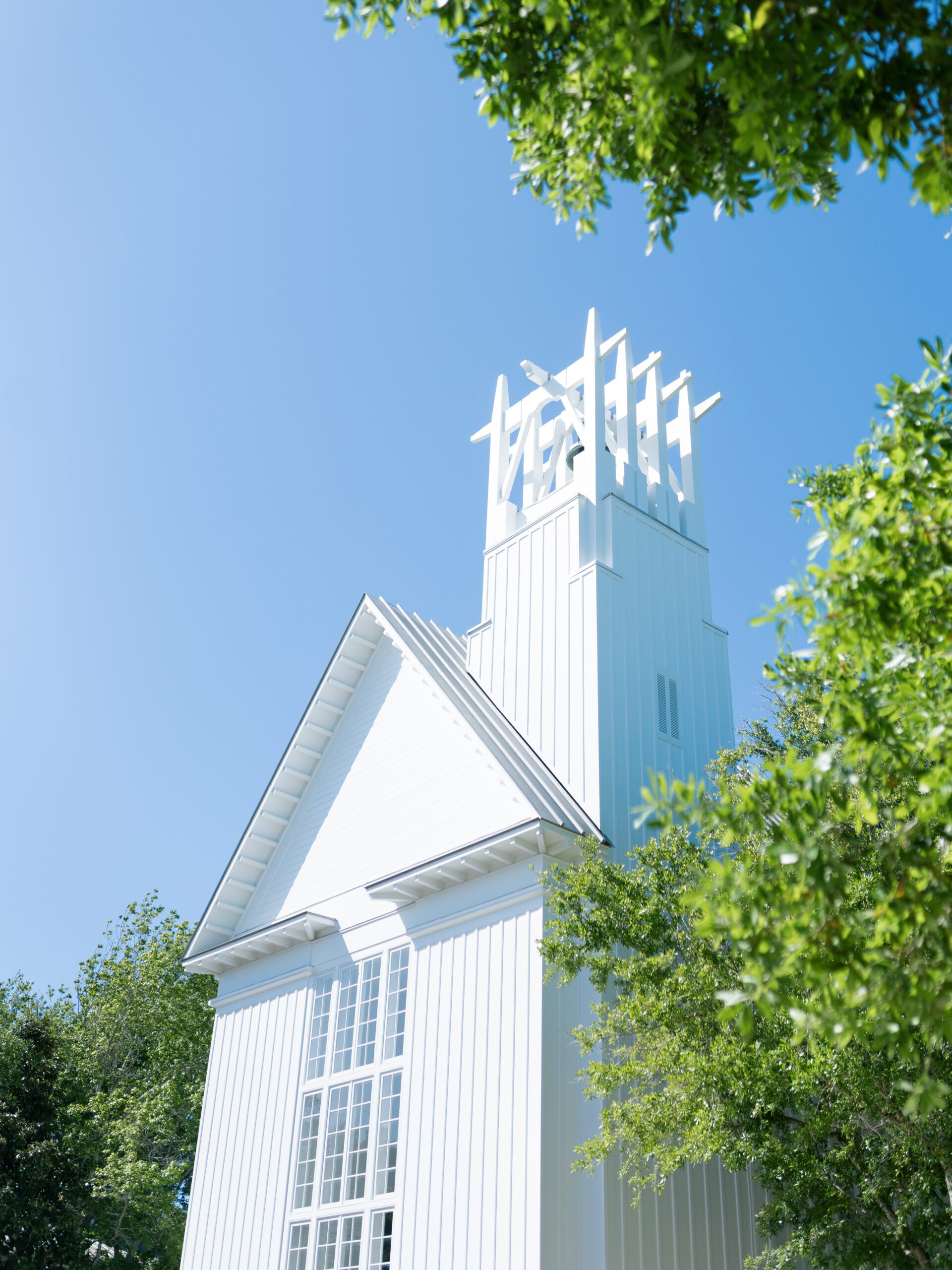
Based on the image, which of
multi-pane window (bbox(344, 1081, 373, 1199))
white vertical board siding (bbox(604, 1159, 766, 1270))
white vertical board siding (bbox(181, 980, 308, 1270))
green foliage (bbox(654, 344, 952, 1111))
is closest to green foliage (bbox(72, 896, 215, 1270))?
white vertical board siding (bbox(181, 980, 308, 1270))

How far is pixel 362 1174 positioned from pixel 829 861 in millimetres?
14772

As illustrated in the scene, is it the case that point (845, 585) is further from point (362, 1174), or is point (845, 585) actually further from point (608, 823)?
point (362, 1174)

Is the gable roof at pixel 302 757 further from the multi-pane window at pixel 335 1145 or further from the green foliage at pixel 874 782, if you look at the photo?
the green foliage at pixel 874 782

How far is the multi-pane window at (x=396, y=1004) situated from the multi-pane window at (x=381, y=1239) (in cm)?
227

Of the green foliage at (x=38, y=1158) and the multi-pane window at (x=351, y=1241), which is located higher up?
the green foliage at (x=38, y=1158)

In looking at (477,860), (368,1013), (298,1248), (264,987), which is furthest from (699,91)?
(264,987)

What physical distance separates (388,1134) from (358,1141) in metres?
0.80

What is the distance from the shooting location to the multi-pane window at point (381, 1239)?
16922mm

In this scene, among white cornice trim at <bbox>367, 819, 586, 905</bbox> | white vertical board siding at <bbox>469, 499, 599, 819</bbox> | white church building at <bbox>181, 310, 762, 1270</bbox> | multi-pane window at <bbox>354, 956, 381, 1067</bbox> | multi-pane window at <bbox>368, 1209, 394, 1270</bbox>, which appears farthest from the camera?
white vertical board siding at <bbox>469, 499, 599, 819</bbox>

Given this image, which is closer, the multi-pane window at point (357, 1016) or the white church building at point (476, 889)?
the white church building at point (476, 889)

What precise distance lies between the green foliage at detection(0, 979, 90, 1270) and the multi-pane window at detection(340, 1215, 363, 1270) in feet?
54.7

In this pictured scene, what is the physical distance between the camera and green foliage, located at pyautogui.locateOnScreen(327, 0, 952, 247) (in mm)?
4930

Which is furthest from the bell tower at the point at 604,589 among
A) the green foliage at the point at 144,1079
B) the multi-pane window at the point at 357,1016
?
Result: the green foliage at the point at 144,1079

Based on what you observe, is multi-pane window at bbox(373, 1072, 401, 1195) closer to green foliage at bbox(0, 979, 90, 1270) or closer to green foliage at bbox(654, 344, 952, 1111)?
green foliage at bbox(654, 344, 952, 1111)
